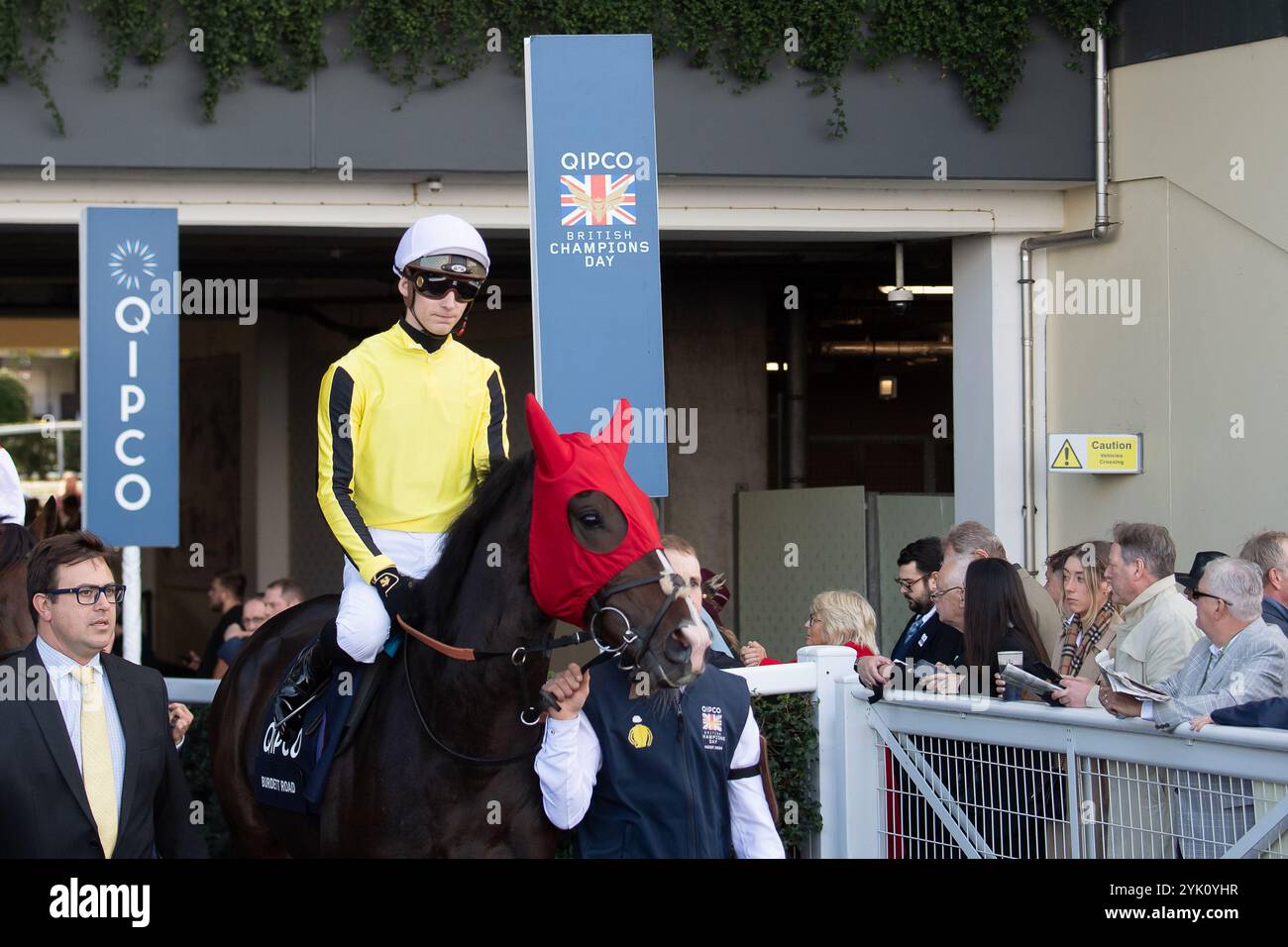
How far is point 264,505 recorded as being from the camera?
1484 centimetres

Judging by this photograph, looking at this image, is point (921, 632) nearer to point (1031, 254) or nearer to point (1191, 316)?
point (1191, 316)

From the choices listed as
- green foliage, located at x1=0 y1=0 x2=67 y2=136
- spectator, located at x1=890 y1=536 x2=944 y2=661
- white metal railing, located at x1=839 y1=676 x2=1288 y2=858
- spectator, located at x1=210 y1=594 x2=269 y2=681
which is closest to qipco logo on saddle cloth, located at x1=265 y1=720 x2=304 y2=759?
white metal railing, located at x1=839 y1=676 x2=1288 y2=858

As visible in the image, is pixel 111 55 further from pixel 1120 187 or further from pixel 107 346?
pixel 1120 187

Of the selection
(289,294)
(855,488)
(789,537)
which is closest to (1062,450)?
(855,488)

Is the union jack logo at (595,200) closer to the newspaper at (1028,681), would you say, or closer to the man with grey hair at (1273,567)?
the newspaper at (1028,681)

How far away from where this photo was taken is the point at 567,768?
3098 millimetres

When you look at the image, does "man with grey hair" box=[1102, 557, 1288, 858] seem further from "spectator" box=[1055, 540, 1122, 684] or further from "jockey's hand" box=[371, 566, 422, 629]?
"jockey's hand" box=[371, 566, 422, 629]

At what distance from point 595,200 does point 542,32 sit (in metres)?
3.29

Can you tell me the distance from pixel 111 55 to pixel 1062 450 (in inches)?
240

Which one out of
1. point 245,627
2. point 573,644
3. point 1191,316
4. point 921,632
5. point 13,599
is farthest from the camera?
point 1191,316

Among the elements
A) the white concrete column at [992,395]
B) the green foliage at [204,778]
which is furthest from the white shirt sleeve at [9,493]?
the white concrete column at [992,395]

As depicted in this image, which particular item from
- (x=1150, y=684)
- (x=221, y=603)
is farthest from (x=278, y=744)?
(x=221, y=603)

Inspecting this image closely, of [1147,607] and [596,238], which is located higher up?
[596,238]

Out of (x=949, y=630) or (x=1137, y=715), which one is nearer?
(x=1137, y=715)
